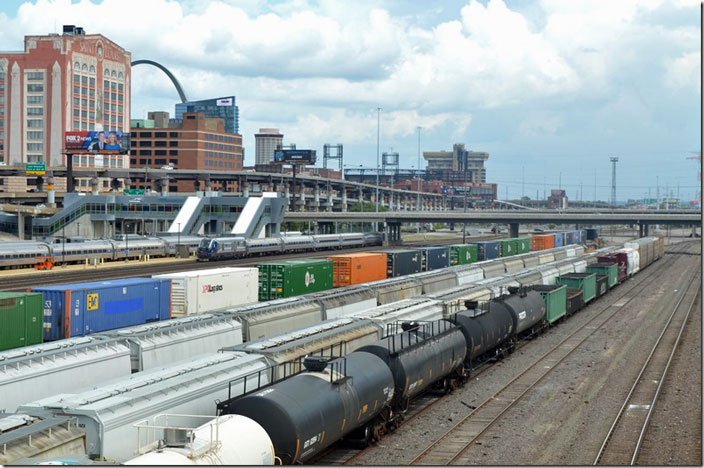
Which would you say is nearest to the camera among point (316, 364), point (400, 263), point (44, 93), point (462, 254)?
point (316, 364)

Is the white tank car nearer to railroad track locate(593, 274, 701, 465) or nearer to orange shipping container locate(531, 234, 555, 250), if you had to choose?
railroad track locate(593, 274, 701, 465)

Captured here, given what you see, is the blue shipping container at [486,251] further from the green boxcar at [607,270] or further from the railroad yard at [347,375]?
the railroad yard at [347,375]

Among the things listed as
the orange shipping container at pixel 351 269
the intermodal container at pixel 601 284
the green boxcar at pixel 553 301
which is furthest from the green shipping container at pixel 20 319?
the intermodal container at pixel 601 284

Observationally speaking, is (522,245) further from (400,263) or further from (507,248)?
(400,263)

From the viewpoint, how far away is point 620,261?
8581 cm

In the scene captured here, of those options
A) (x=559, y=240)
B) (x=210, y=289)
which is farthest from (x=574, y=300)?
(x=559, y=240)

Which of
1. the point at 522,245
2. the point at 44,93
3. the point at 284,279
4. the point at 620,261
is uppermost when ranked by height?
the point at 44,93

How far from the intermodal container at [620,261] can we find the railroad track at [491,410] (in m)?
31.4

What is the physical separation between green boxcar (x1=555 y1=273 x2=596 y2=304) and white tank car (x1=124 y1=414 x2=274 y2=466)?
A: 155 feet

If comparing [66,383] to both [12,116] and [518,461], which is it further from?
[12,116]

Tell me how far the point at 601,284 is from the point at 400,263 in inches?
714

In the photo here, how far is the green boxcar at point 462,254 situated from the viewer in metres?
85.9

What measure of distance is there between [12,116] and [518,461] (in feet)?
562

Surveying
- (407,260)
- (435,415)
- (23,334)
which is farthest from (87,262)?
(435,415)
